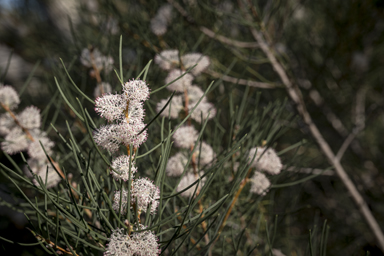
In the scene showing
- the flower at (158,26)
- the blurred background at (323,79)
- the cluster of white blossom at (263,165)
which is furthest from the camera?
the blurred background at (323,79)

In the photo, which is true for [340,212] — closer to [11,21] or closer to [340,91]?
[340,91]

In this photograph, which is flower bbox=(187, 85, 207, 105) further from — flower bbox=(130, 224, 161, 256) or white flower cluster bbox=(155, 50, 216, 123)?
flower bbox=(130, 224, 161, 256)

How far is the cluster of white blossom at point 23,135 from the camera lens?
0.60 meters

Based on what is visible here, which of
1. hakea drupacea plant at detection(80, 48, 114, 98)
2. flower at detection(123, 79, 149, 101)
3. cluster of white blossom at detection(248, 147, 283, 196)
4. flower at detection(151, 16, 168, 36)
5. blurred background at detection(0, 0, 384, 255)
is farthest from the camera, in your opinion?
blurred background at detection(0, 0, 384, 255)

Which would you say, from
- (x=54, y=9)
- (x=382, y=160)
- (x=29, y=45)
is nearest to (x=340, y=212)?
(x=382, y=160)

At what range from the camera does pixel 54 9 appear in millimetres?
2338

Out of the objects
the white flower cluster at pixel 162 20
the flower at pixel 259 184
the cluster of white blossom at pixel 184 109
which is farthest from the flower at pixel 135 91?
the white flower cluster at pixel 162 20

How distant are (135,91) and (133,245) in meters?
0.20

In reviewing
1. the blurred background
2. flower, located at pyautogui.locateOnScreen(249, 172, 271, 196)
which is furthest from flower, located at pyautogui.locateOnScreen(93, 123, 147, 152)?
the blurred background

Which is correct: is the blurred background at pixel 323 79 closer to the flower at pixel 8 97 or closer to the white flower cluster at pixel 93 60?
the white flower cluster at pixel 93 60

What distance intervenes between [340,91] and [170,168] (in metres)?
1.36

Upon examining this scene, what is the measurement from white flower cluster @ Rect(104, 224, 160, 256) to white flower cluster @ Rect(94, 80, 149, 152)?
116 mm

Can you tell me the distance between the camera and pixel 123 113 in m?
0.36

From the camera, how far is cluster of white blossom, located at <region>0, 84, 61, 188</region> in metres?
0.60
